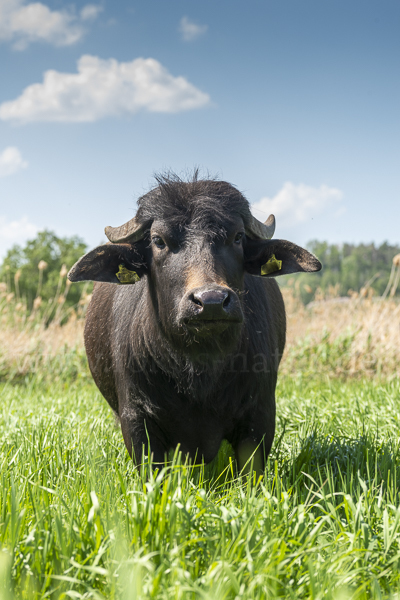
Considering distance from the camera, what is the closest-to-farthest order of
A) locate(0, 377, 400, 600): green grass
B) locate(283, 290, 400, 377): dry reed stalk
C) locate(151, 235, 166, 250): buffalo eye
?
1. locate(0, 377, 400, 600): green grass
2. locate(151, 235, 166, 250): buffalo eye
3. locate(283, 290, 400, 377): dry reed stalk

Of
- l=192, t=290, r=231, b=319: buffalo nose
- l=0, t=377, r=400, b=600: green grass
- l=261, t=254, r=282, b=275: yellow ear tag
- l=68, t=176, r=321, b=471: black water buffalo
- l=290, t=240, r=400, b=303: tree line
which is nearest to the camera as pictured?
l=0, t=377, r=400, b=600: green grass

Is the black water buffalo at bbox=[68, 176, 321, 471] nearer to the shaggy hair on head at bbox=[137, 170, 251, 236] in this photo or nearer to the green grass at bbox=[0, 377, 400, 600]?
the shaggy hair on head at bbox=[137, 170, 251, 236]

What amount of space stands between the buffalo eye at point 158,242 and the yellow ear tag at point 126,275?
35 centimetres

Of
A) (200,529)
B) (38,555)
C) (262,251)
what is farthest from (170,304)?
(38,555)

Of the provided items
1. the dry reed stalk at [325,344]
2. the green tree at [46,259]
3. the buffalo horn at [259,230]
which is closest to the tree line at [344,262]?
the green tree at [46,259]

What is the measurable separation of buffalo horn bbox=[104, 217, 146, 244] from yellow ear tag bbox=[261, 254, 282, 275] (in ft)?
2.75

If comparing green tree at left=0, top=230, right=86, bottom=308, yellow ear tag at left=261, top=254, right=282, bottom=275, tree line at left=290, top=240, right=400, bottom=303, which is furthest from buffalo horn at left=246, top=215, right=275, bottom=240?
tree line at left=290, top=240, right=400, bottom=303

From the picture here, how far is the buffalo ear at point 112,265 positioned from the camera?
318cm

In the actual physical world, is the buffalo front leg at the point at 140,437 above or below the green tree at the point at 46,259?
below

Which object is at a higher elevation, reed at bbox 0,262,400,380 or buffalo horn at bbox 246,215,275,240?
buffalo horn at bbox 246,215,275,240

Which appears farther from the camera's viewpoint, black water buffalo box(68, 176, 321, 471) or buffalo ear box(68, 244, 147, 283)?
buffalo ear box(68, 244, 147, 283)

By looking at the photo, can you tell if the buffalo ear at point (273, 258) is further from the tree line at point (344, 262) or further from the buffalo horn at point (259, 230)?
the tree line at point (344, 262)

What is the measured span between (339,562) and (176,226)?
190 cm

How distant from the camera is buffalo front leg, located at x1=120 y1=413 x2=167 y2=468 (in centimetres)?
316
